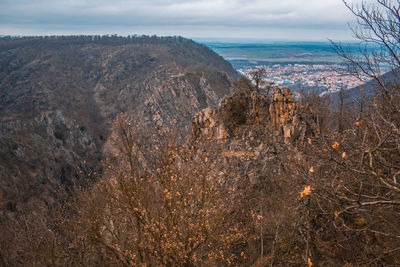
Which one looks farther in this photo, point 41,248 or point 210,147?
point 210,147

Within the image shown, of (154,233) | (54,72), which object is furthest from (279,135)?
(54,72)

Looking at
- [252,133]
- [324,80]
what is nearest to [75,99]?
[324,80]

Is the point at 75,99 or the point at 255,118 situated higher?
the point at 255,118

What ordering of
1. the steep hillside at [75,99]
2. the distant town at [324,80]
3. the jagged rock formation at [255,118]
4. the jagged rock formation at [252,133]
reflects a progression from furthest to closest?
1. the steep hillside at [75,99]
2. the jagged rock formation at [255,118]
3. the jagged rock formation at [252,133]
4. the distant town at [324,80]

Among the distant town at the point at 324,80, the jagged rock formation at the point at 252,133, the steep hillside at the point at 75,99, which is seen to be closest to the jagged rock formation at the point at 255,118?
the jagged rock formation at the point at 252,133

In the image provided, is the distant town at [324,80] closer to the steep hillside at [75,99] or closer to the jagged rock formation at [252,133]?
the jagged rock formation at [252,133]

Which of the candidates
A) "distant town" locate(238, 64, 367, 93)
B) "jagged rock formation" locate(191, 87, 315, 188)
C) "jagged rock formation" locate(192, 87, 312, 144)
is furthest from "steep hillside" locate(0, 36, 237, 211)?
"distant town" locate(238, 64, 367, 93)

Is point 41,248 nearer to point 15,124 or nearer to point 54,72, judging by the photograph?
point 15,124

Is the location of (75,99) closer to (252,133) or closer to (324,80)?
(324,80)
